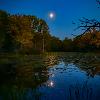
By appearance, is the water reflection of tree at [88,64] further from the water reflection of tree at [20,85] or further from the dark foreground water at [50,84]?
the water reflection of tree at [20,85]

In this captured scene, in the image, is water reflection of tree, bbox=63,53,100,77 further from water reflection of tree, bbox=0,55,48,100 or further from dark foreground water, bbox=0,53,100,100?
water reflection of tree, bbox=0,55,48,100

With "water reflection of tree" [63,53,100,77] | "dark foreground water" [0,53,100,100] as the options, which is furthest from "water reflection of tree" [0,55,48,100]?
"water reflection of tree" [63,53,100,77]

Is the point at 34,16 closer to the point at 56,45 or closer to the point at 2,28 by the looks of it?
the point at 56,45

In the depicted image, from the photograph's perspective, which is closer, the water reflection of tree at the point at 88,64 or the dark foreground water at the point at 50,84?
the dark foreground water at the point at 50,84

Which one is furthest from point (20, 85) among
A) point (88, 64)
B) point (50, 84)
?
point (88, 64)

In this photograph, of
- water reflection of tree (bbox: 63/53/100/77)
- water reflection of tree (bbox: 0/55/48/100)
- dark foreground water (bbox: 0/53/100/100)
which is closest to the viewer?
water reflection of tree (bbox: 0/55/48/100)

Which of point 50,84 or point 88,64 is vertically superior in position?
point 88,64

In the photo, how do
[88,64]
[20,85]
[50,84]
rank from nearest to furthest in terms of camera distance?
[20,85] < [50,84] < [88,64]

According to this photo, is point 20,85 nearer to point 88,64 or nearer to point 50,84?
point 50,84

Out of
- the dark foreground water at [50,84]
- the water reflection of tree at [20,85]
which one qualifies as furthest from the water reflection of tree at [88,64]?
the water reflection of tree at [20,85]

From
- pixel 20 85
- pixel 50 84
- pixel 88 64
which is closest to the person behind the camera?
pixel 20 85

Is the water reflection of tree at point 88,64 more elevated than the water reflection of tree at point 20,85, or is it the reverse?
the water reflection of tree at point 88,64

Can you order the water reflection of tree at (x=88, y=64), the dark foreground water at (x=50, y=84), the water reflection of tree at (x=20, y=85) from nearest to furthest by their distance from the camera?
the water reflection of tree at (x=20, y=85) < the dark foreground water at (x=50, y=84) < the water reflection of tree at (x=88, y=64)

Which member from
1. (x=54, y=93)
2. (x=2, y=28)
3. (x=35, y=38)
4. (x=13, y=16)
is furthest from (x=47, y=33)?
(x=54, y=93)
